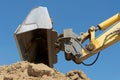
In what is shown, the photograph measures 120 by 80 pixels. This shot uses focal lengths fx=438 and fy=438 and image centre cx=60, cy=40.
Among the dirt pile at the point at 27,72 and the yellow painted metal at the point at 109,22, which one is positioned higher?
the yellow painted metal at the point at 109,22

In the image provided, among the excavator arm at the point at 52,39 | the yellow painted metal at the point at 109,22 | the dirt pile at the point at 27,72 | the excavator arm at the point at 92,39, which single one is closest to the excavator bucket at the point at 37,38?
the excavator arm at the point at 52,39

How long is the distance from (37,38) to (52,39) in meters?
0.47

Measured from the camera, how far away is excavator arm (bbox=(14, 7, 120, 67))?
809cm

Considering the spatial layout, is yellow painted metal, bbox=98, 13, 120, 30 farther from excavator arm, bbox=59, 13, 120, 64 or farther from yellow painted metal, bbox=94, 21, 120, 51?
yellow painted metal, bbox=94, 21, 120, 51

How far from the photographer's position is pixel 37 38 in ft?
28.1

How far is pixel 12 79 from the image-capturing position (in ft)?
21.8

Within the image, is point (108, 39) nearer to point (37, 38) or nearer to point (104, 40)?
Answer: point (104, 40)

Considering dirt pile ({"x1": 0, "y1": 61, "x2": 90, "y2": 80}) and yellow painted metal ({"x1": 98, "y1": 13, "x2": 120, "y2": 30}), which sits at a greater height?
yellow painted metal ({"x1": 98, "y1": 13, "x2": 120, "y2": 30})

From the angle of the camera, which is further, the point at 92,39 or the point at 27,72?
the point at 92,39

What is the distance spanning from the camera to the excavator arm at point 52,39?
809cm

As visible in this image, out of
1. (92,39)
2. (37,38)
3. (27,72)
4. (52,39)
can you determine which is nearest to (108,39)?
(92,39)

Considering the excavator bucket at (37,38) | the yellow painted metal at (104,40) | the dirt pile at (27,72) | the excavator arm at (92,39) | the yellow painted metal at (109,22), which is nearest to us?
the dirt pile at (27,72)

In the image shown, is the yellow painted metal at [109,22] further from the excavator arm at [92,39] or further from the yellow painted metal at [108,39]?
the yellow painted metal at [108,39]

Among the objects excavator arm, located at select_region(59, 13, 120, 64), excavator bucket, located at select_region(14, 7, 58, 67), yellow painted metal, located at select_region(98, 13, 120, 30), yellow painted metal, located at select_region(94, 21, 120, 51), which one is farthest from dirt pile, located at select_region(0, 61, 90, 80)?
yellow painted metal, located at select_region(98, 13, 120, 30)
